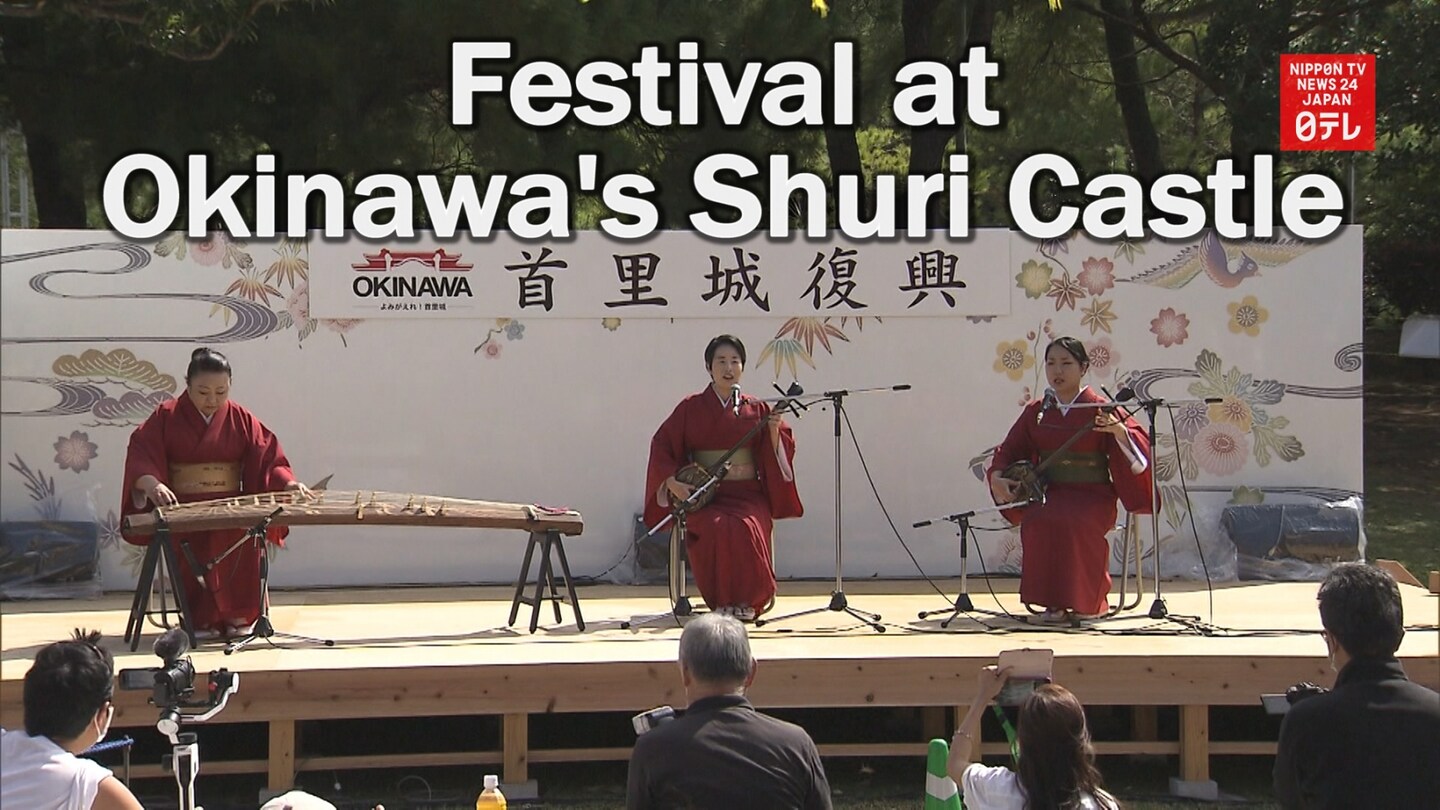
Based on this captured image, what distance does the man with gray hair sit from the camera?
2889 millimetres

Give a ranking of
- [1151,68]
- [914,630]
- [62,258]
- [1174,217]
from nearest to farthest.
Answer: [914,630]
[62,258]
[1174,217]
[1151,68]

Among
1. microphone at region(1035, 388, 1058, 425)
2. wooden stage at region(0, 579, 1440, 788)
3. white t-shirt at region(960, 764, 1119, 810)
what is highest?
microphone at region(1035, 388, 1058, 425)

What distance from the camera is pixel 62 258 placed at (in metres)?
6.99

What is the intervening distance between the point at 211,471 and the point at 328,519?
542mm

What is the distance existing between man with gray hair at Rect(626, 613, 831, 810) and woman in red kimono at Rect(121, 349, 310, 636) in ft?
→ 10.2

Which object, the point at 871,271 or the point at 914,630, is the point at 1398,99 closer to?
the point at 871,271

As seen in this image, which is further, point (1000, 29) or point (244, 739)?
point (1000, 29)

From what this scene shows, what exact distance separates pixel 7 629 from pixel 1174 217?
5480 millimetres

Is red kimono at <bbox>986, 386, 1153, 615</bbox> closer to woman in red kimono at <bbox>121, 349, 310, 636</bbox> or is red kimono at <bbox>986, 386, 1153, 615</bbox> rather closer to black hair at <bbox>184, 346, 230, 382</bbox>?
woman in red kimono at <bbox>121, 349, 310, 636</bbox>

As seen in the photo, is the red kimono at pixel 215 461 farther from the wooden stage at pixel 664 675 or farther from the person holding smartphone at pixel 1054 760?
the person holding smartphone at pixel 1054 760

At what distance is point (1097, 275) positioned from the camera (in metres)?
7.29

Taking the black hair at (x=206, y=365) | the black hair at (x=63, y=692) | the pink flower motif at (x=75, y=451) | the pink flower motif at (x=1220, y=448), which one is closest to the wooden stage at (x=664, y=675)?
the black hair at (x=206, y=365)

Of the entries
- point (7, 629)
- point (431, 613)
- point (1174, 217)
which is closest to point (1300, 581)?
point (1174, 217)

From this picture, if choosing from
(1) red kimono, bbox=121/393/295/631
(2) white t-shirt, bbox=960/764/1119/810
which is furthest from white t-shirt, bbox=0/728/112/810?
(1) red kimono, bbox=121/393/295/631
